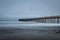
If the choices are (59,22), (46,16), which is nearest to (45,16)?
(46,16)

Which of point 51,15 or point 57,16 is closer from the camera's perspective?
point 57,16

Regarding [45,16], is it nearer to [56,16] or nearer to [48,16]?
[48,16]

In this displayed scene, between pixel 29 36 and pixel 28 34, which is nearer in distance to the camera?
pixel 29 36

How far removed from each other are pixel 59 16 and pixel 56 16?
182mm

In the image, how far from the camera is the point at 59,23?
8.60 meters

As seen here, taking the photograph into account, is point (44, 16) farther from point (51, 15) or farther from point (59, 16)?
point (59, 16)

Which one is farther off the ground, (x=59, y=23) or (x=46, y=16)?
(x=46, y=16)

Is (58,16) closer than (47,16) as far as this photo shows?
Yes

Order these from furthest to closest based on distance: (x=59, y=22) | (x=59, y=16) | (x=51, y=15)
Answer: (x=59, y=22), (x=51, y=15), (x=59, y=16)

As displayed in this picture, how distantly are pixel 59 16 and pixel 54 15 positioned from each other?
392 mm

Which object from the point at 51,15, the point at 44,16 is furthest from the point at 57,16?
the point at 44,16

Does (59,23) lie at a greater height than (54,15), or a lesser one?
lesser

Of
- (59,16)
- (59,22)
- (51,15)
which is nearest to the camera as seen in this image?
(59,16)

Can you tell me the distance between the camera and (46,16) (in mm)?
7707
